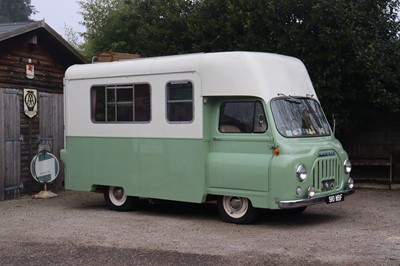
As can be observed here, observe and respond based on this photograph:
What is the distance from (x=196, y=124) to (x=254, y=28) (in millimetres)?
4655

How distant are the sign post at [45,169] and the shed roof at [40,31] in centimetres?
264

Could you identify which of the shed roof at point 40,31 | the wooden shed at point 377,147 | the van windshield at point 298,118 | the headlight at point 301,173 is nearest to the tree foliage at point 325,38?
the wooden shed at point 377,147

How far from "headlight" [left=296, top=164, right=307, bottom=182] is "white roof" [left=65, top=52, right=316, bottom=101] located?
120 centimetres

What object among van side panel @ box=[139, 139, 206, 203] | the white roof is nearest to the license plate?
the white roof

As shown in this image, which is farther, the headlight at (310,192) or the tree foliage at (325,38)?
the tree foliage at (325,38)

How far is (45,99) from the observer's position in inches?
544

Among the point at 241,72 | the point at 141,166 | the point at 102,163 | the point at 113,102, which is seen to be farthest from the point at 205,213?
the point at 241,72

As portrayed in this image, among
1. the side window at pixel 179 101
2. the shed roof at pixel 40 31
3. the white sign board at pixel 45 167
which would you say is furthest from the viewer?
the white sign board at pixel 45 167

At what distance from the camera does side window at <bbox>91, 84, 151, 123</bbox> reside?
10.3 metres

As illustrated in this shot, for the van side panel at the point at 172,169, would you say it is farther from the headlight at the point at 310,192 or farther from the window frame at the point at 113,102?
the headlight at the point at 310,192

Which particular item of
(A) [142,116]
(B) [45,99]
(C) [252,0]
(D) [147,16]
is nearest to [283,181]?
(A) [142,116]

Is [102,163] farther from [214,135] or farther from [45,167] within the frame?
[45,167]

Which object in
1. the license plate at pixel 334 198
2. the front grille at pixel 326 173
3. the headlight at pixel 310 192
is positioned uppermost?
the front grille at pixel 326 173

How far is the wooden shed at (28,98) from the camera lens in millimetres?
12609
